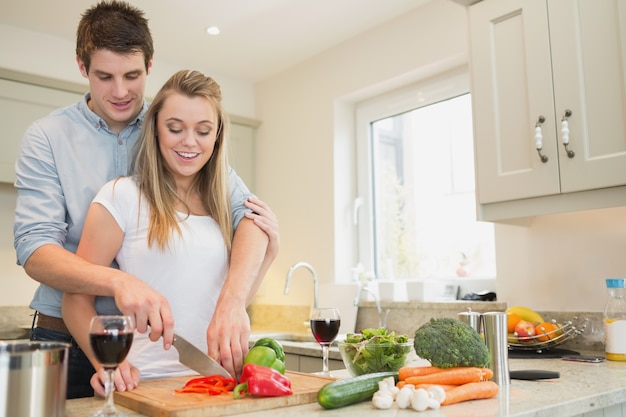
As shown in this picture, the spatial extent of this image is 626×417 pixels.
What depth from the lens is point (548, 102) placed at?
6.87 ft

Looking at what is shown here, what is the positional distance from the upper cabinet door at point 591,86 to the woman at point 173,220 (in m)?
1.21

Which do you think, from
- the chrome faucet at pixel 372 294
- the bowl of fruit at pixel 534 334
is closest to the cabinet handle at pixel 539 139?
the bowl of fruit at pixel 534 334

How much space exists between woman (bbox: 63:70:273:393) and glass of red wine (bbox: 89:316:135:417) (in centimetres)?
37

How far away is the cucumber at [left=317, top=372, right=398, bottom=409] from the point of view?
1.11 m

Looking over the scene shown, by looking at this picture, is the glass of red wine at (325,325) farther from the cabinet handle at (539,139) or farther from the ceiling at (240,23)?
the ceiling at (240,23)

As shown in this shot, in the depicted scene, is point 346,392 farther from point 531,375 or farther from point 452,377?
point 531,375

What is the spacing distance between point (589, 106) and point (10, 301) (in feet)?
10.5

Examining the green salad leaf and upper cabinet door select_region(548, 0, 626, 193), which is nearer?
the green salad leaf

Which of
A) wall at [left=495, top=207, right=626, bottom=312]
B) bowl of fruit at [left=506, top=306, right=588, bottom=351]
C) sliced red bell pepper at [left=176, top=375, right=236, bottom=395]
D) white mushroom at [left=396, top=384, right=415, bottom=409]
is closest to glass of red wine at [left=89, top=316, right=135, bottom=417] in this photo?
sliced red bell pepper at [left=176, top=375, right=236, bottom=395]

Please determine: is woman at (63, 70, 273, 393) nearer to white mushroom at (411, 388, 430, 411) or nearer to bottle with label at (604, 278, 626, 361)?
white mushroom at (411, 388, 430, 411)

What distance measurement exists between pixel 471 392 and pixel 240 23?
2.81 metres

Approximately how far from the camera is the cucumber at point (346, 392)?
111 cm

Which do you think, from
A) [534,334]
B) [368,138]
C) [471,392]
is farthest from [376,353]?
[368,138]

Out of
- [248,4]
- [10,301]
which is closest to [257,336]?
[10,301]
